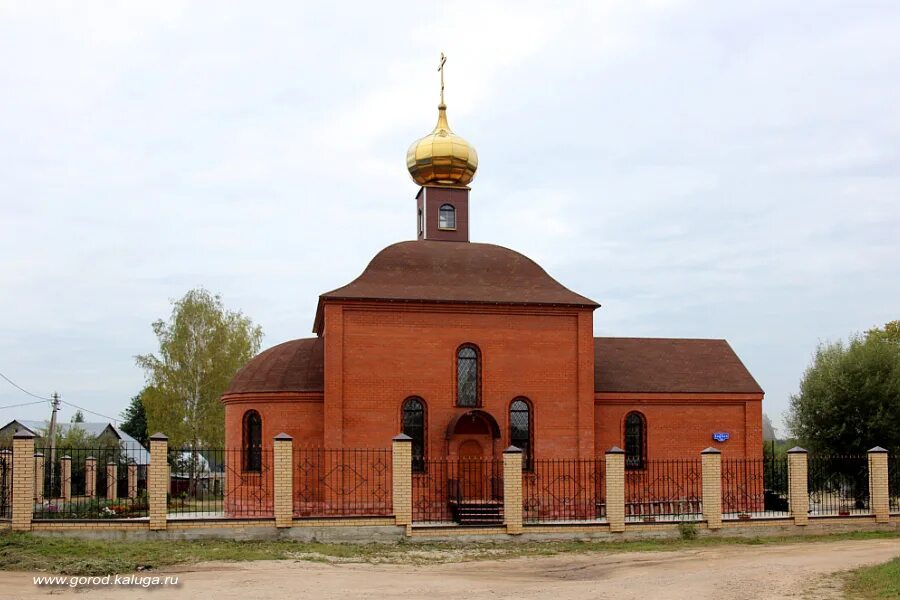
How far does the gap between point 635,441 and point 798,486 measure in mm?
4864

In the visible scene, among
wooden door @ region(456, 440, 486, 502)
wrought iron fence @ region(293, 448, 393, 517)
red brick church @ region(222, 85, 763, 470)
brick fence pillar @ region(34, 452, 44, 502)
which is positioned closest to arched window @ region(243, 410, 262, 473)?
red brick church @ region(222, 85, 763, 470)

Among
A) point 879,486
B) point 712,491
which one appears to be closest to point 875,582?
point 712,491

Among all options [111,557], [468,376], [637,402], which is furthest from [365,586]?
[637,402]

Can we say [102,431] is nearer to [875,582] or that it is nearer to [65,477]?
[65,477]

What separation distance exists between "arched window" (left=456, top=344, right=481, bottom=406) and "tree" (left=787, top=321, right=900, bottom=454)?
29.3 ft

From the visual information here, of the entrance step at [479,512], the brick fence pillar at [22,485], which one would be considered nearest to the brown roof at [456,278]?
the entrance step at [479,512]

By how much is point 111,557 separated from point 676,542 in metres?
9.41

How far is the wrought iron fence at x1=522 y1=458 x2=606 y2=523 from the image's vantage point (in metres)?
21.0

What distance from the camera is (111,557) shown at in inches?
547

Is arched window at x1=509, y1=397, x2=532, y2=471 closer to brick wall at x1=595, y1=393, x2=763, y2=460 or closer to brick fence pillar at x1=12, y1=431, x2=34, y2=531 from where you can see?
brick wall at x1=595, y1=393, x2=763, y2=460

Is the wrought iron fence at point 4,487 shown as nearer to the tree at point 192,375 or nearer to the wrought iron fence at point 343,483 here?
the wrought iron fence at point 343,483

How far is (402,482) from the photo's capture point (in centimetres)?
1700

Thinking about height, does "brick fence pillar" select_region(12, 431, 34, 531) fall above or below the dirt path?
above

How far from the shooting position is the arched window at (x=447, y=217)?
78.7 ft
